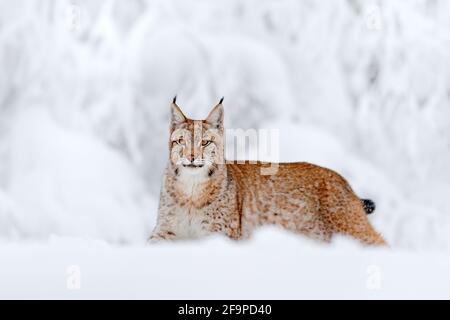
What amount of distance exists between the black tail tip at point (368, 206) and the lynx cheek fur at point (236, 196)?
0.34 feet

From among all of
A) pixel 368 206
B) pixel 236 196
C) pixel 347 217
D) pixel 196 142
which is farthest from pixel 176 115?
pixel 368 206

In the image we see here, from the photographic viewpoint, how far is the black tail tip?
9352 millimetres

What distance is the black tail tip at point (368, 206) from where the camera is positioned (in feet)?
30.7

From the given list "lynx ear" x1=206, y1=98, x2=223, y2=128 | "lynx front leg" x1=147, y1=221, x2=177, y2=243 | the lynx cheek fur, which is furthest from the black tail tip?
"lynx front leg" x1=147, y1=221, x2=177, y2=243

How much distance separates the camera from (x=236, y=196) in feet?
28.8

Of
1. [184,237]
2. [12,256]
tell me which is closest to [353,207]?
[184,237]

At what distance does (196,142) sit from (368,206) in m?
2.10

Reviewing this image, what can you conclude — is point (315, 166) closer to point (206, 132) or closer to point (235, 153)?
point (235, 153)

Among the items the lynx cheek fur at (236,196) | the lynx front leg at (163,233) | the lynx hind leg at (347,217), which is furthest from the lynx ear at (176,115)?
the lynx hind leg at (347,217)

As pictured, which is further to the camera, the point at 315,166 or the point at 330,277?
the point at 315,166

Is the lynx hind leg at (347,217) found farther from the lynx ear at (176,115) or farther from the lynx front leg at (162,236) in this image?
the lynx ear at (176,115)

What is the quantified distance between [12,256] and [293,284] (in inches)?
93.8

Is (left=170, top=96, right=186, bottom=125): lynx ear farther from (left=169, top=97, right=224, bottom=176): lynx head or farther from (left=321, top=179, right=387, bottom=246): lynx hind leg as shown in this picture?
(left=321, top=179, right=387, bottom=246): lynx hind leg

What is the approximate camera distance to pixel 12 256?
25.7ft
